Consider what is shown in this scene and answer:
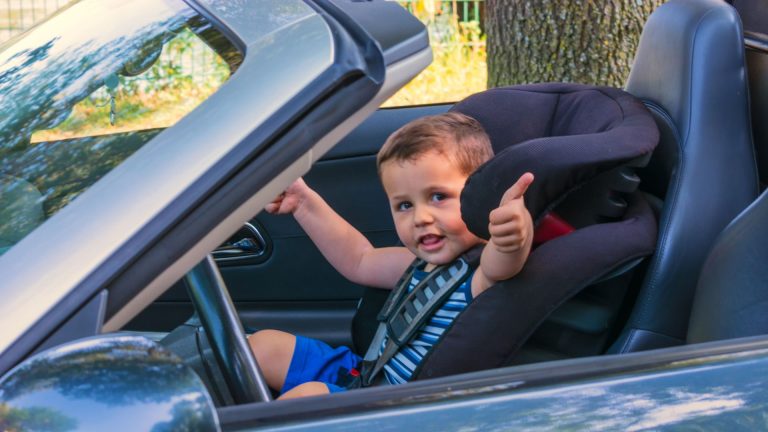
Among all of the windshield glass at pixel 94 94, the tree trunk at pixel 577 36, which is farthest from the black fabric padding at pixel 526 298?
the tree trunk at pixel 577 36

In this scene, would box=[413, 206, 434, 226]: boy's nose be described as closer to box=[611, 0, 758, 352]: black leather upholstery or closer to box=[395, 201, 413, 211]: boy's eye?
box=[395, 201, 413, 211]: boy's eye

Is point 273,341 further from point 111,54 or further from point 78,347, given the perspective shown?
point 78,347

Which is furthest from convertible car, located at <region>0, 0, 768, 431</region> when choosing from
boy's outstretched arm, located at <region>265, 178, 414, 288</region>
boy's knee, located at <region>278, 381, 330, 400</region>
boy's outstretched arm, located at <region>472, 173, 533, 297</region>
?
boy's outstretched arm, located at <region>265, 178, 414, 288</region>

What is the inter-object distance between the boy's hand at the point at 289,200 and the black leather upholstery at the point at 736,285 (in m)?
0.89

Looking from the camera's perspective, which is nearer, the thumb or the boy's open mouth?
the thumb

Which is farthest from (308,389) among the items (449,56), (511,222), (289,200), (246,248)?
(449,56)

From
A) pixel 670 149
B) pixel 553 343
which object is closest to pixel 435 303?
pixel 553 343

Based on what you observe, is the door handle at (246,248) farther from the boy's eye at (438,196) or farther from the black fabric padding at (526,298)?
the black fabric padding at (526,298)

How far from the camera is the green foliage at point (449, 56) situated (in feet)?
23.8

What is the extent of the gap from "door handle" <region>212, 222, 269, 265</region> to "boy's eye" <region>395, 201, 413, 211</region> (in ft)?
3.40

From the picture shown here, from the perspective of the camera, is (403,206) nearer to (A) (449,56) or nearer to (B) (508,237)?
(B) (508,237)

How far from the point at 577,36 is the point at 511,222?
2.64m

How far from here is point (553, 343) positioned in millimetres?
1864

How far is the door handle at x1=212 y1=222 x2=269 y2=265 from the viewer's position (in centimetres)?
306
